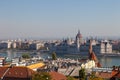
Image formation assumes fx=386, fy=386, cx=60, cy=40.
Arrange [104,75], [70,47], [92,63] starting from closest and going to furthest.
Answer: [104,75] → [92,63] → [70,47]

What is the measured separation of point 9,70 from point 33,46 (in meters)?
79.8

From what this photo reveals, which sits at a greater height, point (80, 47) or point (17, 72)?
point (17, 72)

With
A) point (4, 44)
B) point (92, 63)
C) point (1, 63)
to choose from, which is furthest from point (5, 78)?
point (4, 44)

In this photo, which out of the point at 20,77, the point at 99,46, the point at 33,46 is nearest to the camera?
the point at 20,77

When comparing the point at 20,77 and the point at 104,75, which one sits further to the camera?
the point at 104,75

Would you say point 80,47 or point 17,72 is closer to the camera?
point 17,72

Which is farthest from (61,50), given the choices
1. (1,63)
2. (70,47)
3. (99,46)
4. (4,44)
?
(1,63)

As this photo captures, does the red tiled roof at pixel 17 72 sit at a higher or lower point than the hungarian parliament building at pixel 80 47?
higher

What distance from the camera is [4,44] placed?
105062 mm

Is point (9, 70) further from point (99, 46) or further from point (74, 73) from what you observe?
point (99, 46)

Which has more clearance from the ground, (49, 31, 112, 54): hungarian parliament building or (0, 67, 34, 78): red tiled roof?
(0, 67, 34, 78): red tiled roof

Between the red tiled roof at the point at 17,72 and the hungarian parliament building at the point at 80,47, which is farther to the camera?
the hungarian parliament building at the point at 80,47

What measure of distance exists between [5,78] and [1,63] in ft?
28.7

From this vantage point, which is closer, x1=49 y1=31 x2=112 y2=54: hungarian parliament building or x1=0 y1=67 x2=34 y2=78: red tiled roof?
x1=0 y1=67 x2=34 y2=78: red tiled roof
